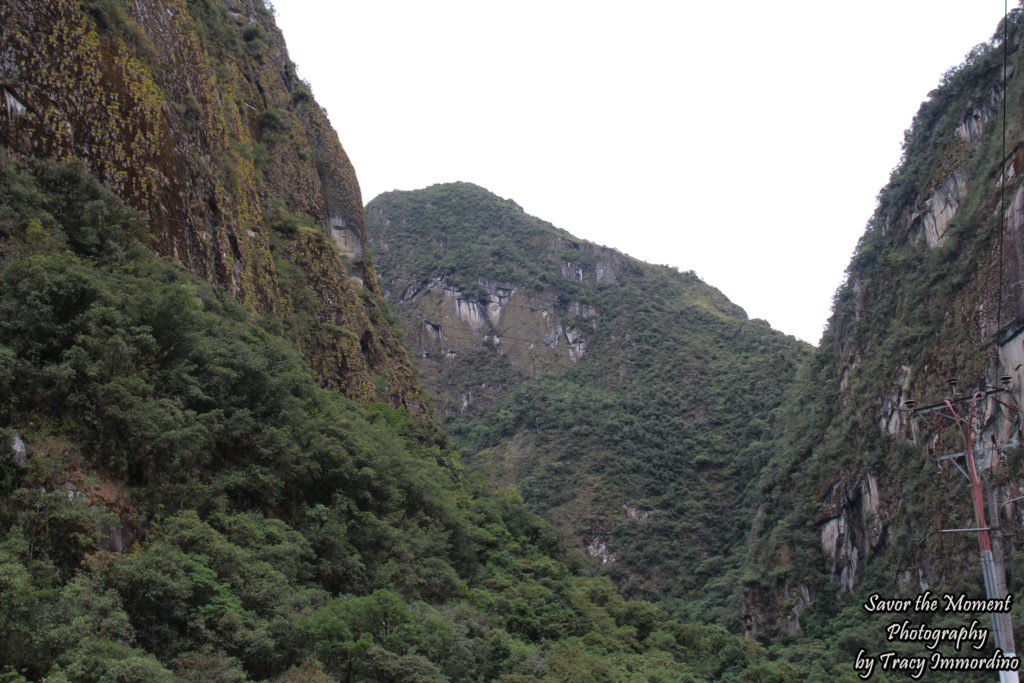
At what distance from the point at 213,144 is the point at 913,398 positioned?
32628mm

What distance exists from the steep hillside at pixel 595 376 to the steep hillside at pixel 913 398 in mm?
8179

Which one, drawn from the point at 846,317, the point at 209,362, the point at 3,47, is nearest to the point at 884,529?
the point at 846,317

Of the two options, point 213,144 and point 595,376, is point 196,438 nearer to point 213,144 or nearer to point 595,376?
point 213,144

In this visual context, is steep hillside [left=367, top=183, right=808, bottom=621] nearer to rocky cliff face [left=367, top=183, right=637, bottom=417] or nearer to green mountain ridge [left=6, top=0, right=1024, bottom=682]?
rocky cliff face [left=367, top=183, right=637, bottom=417]

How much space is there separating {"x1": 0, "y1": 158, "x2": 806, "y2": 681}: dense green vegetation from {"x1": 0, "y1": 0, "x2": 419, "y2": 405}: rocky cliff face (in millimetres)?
1430

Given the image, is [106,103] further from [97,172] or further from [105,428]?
[105,428]

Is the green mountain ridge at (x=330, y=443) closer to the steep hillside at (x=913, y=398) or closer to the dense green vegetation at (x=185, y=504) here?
the dense green vegetation at (x=185, y=504)

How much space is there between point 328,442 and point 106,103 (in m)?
9.32

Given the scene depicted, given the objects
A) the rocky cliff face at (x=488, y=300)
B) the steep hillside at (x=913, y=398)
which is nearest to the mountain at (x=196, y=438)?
the steep hillside at (x=913, y=398)

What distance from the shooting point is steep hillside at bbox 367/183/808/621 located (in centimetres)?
6088

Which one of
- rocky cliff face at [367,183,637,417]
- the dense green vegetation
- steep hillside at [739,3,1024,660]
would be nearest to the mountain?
the dense green vegetation

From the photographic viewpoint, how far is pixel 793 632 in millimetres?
42062

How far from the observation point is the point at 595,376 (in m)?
87.6

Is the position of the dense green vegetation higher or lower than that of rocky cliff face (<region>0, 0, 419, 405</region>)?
lower
